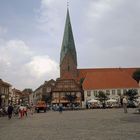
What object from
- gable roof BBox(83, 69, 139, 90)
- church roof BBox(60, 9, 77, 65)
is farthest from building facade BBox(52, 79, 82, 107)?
church roof BBox(60, 9, 77, 65)

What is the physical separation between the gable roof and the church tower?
1334 centimetres

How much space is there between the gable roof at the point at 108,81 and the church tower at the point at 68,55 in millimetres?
13337

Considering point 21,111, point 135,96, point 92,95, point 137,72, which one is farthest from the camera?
point 137,72

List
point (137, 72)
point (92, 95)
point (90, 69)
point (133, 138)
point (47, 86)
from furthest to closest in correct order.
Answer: point (47, 86)
point (90, 69)
point (137, 72)
point (92, 95)
point (133, 138)

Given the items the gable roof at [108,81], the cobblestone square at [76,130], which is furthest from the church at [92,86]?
the cobblestone square at [76,130]

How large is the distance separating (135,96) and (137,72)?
3850cm

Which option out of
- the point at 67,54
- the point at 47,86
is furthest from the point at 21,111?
the point at 47,86

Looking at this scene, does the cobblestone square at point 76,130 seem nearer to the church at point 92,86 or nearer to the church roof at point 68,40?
the church at point 92,86

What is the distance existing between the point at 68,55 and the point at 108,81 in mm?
21400

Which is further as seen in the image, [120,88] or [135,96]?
[120,88]

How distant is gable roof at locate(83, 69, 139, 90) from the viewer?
112 meters

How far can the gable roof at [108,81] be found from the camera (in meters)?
112

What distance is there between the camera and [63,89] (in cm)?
11550

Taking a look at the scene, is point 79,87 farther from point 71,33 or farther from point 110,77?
point 71,33
